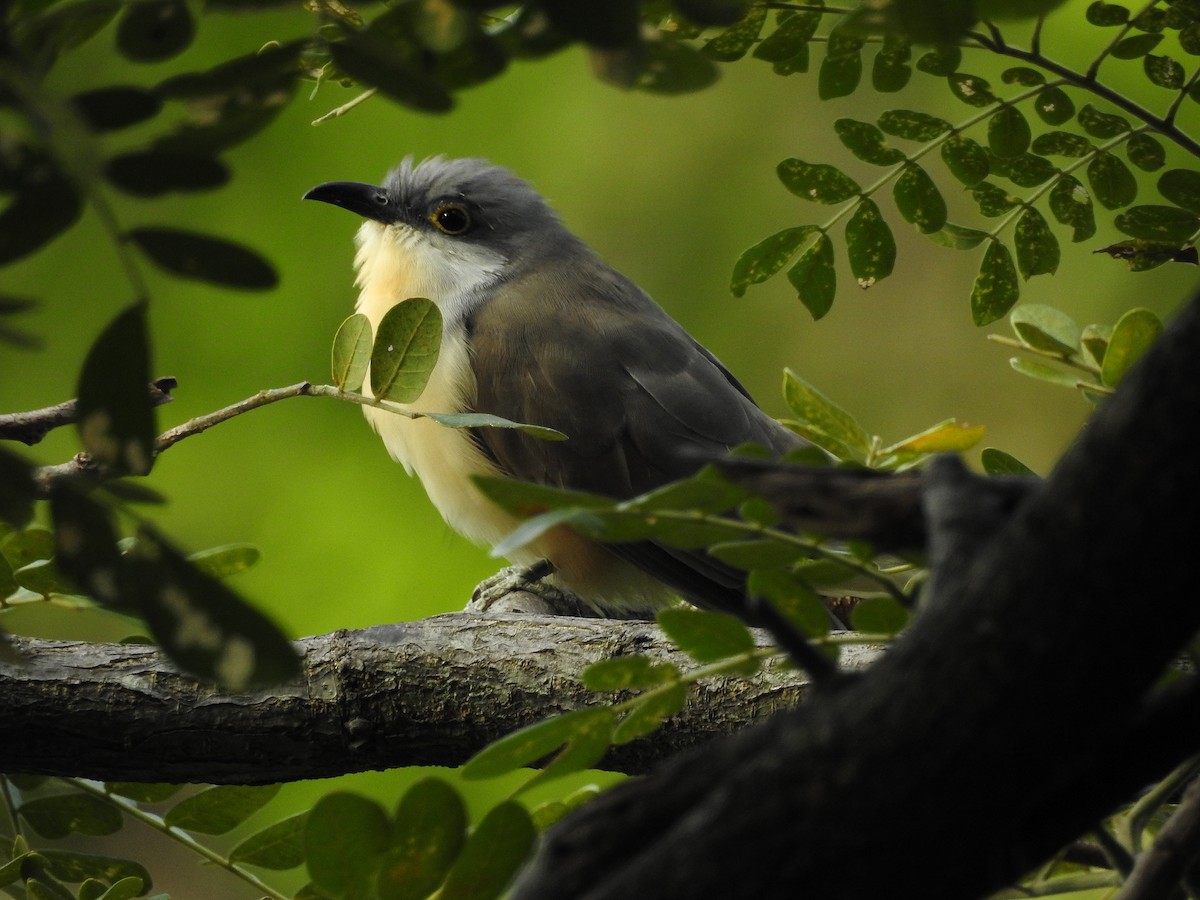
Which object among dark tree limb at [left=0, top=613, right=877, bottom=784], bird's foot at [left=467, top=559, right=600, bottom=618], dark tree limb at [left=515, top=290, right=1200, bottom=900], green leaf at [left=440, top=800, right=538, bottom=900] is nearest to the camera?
dark tree limb at [left=515, top=290, right=1200, bottom=900]

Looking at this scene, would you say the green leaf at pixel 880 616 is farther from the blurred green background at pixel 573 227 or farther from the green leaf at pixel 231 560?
the blurred green background at pixel 573 227

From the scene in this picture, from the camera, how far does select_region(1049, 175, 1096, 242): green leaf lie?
59.7 inches

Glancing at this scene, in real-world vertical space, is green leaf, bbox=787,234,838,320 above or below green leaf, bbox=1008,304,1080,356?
above

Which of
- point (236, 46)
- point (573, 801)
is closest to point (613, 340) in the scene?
point (573, 801)

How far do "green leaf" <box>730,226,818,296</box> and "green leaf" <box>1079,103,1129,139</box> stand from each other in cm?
37

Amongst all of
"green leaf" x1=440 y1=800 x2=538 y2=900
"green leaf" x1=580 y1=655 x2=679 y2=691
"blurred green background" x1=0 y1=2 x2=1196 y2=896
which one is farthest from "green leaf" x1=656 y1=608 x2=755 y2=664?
"blurred green background" x1=0 y1=2 x2=1196 y2=896

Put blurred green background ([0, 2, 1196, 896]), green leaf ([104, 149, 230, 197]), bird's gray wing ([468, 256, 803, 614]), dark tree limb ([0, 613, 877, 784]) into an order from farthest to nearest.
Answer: blurred green background ([0, 2, 1196, 896])
bird's gray wing ([468, 256, 803, 614])
dark tree limb ([0, 613, 877, 784])
green leaf ([104, 149, 230, 197])

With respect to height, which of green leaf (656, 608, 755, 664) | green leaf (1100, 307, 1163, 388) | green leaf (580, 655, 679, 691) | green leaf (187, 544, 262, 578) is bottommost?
green leaf (187, 544, 262, 578)

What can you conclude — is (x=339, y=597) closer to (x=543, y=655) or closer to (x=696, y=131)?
(x=696, y=131)

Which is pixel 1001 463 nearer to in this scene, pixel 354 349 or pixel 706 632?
pixel 706 632

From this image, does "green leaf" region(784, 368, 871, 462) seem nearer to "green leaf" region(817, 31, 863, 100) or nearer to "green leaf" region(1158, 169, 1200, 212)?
"green leaf" region(817, 31, 863, 100)

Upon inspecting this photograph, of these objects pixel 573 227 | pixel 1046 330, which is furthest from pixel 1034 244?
pixel 573 227

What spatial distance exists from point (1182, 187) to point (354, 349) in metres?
1.03

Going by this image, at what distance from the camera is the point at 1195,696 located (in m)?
0.55
